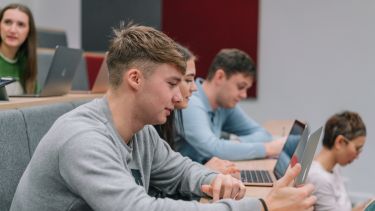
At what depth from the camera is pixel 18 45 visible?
130 inches

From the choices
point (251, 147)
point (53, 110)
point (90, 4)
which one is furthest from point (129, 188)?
point (90, 4)

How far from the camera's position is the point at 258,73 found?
4.70 metres

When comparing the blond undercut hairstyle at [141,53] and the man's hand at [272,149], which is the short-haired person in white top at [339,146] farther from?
the blond undercut hairstyle at [141,53]

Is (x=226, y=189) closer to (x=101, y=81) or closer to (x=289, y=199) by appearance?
(x=289, y=199)

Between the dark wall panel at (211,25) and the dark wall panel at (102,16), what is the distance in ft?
1.24

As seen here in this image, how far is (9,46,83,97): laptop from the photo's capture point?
A: 2.24 metres

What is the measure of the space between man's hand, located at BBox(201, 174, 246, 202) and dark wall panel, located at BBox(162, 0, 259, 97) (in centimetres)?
315

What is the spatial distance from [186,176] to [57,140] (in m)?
0.60

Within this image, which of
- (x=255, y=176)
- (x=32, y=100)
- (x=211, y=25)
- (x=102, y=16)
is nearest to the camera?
(x=32, y=100)

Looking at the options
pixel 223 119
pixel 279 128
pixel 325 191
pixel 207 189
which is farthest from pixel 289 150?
pixel 279 128

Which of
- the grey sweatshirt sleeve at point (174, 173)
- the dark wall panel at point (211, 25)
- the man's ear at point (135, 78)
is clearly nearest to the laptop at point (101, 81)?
the grey sweatshirt sleeve at point (174, 173)

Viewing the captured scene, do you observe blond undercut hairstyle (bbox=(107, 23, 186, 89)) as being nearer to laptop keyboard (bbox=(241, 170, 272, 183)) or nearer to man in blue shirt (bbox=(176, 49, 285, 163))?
laptop keyboard (bbox=(241, 170, 272, 183))

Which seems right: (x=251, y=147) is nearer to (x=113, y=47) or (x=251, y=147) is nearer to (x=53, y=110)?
(x=53, y=110)

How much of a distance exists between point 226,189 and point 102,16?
13.2 ft
